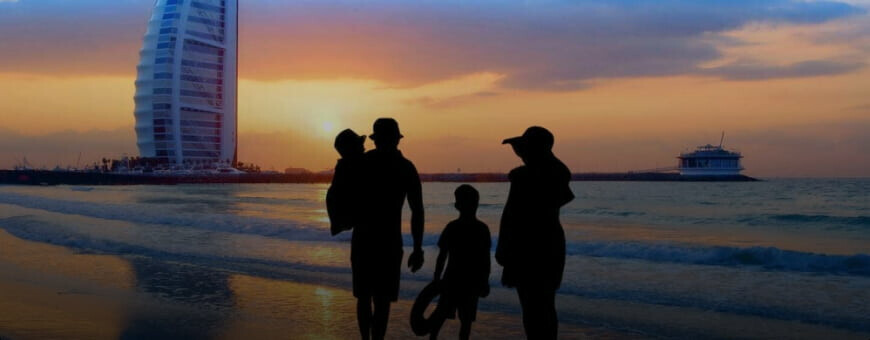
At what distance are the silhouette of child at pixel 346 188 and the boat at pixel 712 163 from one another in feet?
356

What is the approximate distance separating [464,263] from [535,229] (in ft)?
1.92

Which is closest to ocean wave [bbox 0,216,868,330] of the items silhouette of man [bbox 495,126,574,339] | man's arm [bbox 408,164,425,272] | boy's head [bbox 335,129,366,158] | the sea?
the sea

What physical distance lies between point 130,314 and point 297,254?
5603mm

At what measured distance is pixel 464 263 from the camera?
183 inches

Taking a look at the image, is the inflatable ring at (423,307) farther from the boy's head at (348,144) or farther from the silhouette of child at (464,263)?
the boy's head at (348,144)

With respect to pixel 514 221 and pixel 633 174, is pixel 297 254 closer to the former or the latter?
pixel 514 221

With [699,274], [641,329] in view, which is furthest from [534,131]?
[699,274]

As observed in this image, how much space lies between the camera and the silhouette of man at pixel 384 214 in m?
4.46

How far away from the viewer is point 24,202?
32.7 meters

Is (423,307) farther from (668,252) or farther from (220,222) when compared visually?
(220,222)

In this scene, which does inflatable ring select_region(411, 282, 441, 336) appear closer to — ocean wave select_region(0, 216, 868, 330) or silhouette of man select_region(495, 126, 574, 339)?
silhouette of man select_region(495, 126, 574, 339)

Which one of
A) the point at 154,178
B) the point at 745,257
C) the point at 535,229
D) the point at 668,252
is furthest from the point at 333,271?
the point at 154,178

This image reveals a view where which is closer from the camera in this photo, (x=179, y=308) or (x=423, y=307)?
(x=423, y=307)

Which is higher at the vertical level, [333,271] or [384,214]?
[384,214]
